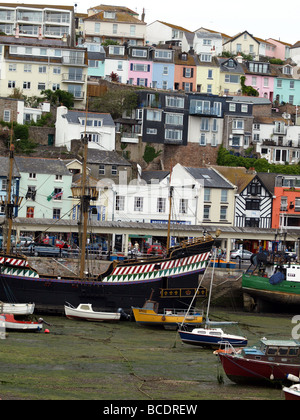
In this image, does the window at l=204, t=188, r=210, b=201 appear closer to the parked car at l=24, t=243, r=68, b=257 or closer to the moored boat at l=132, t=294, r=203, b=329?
the parked car at l=24, t=243, r=68, b=257

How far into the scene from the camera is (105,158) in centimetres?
7569

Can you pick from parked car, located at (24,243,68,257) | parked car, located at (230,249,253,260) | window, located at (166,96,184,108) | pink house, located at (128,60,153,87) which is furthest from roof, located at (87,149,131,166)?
pink house, located at (128,60,153,87)

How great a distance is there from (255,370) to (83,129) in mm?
49777

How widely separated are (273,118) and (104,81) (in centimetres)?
1762

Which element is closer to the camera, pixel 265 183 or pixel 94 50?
pixel 265 183

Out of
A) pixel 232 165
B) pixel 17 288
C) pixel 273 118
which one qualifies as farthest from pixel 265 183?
pixel 17 288

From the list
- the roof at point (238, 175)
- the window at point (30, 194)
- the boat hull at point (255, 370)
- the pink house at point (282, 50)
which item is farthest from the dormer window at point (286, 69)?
the boat hull at point (255, 370)

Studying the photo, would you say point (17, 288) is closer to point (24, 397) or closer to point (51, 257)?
point (51, 257)

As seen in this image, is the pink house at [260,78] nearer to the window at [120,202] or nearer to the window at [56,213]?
the window at [120,202]

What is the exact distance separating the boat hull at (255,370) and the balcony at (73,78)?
58.8m

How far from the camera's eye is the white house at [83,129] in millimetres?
79375

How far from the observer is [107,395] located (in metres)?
30.1

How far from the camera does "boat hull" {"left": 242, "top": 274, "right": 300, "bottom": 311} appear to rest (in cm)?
5469

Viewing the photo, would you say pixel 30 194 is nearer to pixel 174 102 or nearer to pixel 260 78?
pixel 174 102
